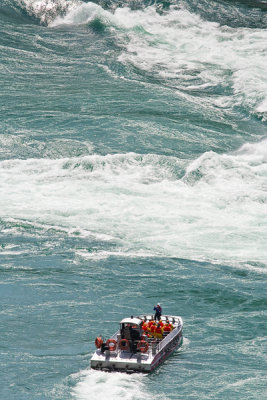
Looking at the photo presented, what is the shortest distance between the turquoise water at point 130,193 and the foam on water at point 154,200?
141mm

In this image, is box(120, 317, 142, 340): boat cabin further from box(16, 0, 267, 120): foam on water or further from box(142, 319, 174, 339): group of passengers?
box(16, 0, 267, 120): foam on water

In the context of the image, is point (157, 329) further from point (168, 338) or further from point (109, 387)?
point (109, 387)

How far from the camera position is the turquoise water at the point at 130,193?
3306 centimetres

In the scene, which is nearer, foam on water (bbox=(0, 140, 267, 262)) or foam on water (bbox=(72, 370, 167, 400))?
foam on water (bbox=(72, 370, 167, 400))

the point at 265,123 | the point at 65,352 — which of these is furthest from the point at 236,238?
the point at 265,123

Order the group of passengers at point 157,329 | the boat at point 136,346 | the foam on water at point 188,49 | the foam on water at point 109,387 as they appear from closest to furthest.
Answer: the foam on water at point 109,387 < the boat at point 136,346 < the group of passengers at point 157,329 < the foam on water at point 188,49

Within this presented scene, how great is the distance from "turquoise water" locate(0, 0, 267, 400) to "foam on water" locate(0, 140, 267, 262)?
14cm

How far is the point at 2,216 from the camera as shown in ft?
161

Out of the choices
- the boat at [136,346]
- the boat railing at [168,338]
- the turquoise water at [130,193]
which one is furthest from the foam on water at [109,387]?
the boat railing at [168,338]

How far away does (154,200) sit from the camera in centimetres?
5216

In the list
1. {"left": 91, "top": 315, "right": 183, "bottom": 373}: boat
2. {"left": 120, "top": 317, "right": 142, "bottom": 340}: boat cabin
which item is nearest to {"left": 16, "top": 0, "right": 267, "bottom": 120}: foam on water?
{"left": 91, "top": 315, "right": 183, "bottom": 373}: boat

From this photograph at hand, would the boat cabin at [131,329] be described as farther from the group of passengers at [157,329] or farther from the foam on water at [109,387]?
the foam on water at [109,387]

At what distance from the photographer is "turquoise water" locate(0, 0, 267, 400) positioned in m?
33.1

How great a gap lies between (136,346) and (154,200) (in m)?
20.8
